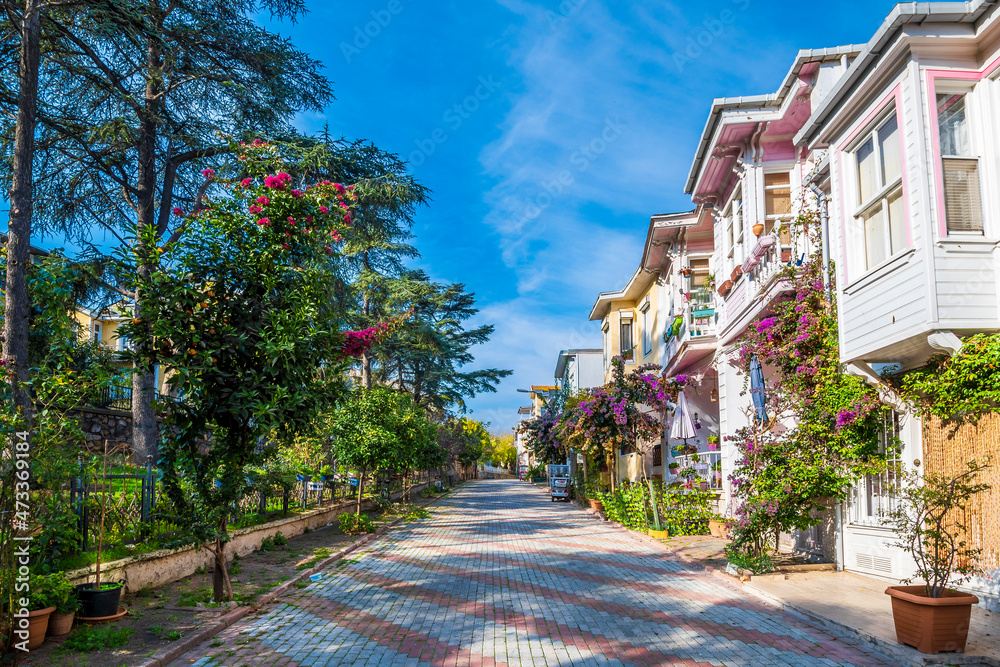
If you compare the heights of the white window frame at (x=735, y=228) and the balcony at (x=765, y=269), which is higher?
the white window frame at (x=735, y=228)

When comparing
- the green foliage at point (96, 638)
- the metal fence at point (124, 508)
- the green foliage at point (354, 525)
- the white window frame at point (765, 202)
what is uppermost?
the white window frame at point (765, 202)

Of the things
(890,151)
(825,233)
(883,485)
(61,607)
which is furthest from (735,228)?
(61,607)

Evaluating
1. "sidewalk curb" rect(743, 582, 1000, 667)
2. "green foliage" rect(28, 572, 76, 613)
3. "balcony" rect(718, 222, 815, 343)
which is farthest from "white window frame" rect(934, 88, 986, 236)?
"green foliage" rect(28, 572, 76, 613)

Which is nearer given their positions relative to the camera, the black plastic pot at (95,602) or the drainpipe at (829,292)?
the black plastic pot at (95,602)

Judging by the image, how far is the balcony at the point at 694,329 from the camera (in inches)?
682

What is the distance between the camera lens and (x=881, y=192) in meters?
8.75

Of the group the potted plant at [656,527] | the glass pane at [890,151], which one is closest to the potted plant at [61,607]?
the glass pane at [890,151]

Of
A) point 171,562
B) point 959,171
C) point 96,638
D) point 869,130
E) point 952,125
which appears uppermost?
point 869,130

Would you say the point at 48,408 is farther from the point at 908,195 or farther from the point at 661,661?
the point at 908,195

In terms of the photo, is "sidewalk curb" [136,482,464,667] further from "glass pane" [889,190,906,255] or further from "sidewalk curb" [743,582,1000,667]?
"glass pane" [889,190,906,255]

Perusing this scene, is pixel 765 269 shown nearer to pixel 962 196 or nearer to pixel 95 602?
pixel 962 196

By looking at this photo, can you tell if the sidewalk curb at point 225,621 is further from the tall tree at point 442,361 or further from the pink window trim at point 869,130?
the tall tree at point 442,361

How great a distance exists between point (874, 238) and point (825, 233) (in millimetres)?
2213

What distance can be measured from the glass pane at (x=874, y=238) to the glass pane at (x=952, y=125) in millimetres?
1093
